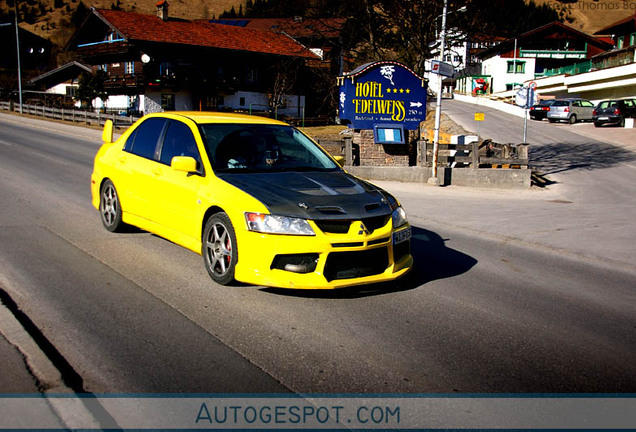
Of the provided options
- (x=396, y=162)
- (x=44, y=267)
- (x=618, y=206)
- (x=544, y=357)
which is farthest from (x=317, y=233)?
(x=396, y=162)

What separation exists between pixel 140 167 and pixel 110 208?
122cm

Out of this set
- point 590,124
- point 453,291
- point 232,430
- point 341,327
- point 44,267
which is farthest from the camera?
point 590,124

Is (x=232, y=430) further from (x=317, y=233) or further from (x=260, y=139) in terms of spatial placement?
(x=260, y=139)

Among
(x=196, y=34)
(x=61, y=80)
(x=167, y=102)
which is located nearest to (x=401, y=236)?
(x=167, y=102)

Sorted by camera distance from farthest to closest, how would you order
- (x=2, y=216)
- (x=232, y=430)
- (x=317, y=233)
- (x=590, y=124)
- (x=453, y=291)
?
(x=590, y=124), (x=2, y=216), (x=453, y=291), (x=317, y=233), (x=232, y=430)

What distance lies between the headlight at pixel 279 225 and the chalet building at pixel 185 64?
139 ft

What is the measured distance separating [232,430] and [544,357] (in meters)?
2.49

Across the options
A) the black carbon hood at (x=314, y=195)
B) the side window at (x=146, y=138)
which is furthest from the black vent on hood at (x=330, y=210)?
the side window at (x=146, y=138)

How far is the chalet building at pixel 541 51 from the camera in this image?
Result: 267 ft

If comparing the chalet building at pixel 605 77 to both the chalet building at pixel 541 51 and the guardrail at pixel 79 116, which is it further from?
the guardrail at pixel 79 116

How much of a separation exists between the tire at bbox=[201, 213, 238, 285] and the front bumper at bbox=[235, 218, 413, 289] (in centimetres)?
12

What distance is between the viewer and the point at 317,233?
545 cm

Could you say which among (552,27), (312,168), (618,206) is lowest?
(618,206)

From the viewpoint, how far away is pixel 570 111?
1769 inches
